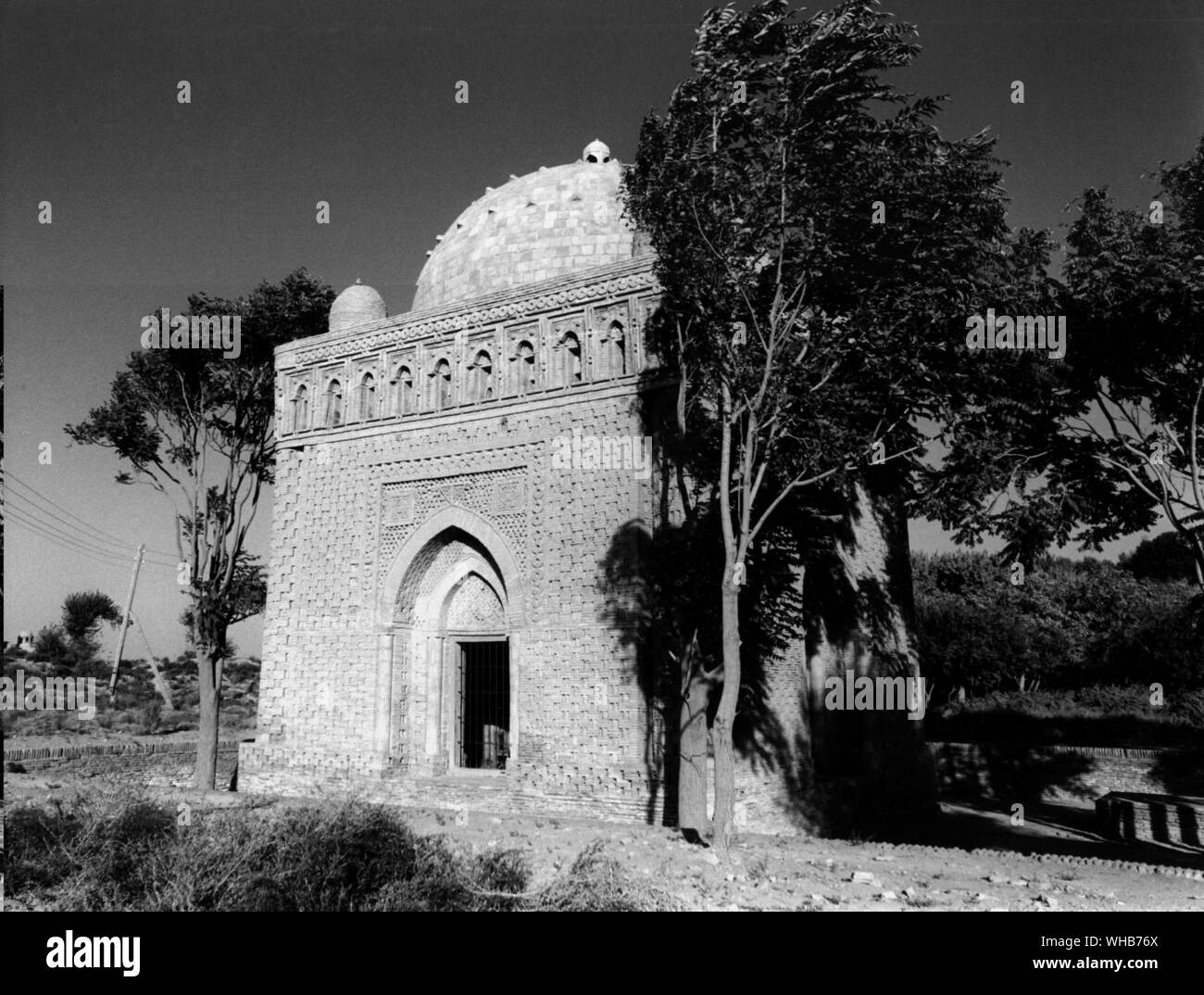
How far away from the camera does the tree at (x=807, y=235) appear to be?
9781 millimetres

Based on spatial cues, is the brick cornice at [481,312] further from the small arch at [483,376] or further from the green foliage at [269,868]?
the green foliage at [269,868]

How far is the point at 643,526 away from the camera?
12570 millimetres

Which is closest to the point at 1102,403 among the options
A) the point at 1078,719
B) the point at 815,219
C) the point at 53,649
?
the point at 815,219

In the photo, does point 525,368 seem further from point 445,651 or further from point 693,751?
point 693,751

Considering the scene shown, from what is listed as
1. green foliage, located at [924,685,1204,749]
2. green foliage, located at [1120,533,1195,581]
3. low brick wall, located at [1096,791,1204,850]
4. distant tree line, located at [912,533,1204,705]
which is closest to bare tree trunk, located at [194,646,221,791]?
low brick wall, located at [1096,791,1204,850]

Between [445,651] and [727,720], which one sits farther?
[445,651]

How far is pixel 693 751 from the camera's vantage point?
37.1 feet

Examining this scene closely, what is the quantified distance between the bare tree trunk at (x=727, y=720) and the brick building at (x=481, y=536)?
7.52 ft

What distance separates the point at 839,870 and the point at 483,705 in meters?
7.67

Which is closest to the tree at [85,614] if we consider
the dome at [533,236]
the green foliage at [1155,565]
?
the dome at [533,236]

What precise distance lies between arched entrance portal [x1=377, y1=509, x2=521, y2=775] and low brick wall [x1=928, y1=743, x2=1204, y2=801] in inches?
389

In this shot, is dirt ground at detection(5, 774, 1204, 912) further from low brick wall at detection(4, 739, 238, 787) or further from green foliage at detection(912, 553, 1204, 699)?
green foliage at detection(912, 553, 1204, 699)
